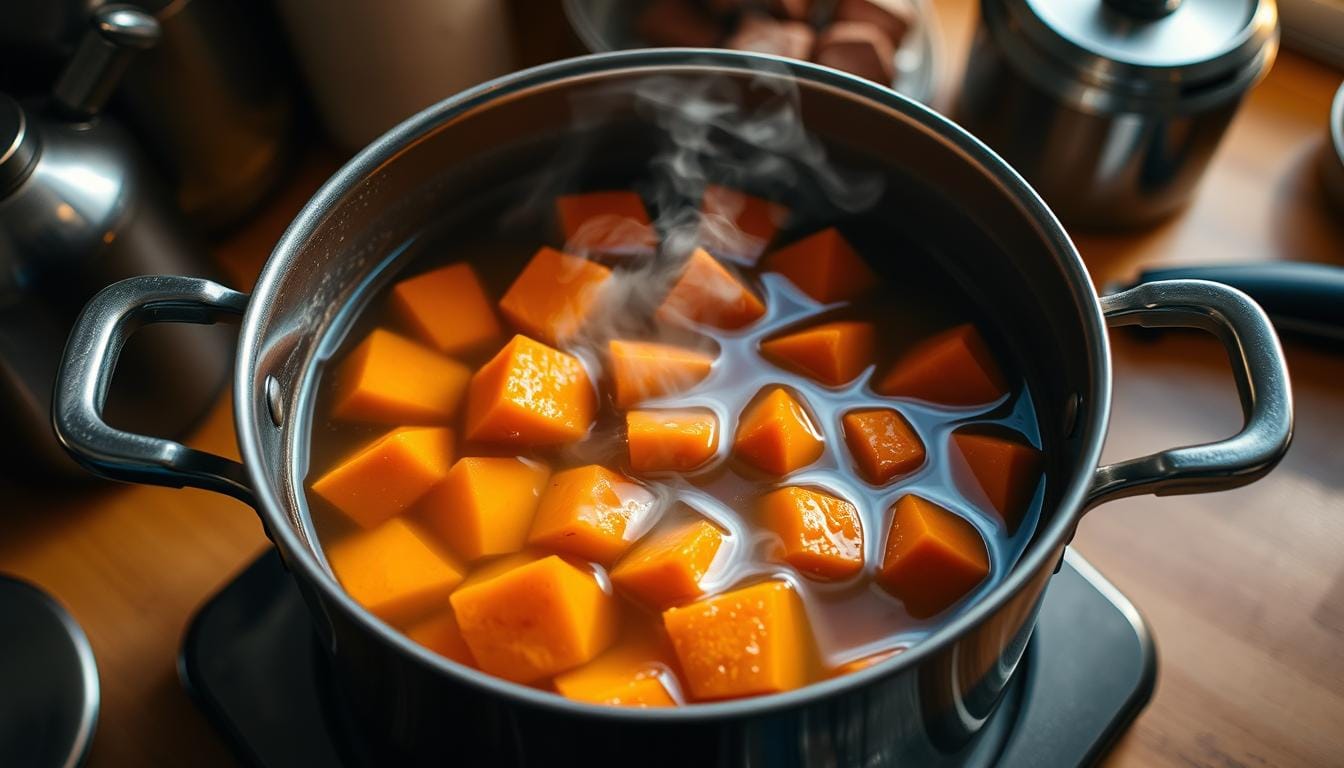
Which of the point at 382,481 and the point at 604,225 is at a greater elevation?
the point at 604,225

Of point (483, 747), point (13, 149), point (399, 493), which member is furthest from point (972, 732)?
point (13, 149)

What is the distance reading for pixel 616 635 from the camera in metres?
0.74

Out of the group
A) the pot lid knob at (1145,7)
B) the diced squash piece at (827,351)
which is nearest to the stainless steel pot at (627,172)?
the diced squash piece at (827,351)

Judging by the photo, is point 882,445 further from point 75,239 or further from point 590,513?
point 75,239

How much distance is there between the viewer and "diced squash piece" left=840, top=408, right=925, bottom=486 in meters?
0.81

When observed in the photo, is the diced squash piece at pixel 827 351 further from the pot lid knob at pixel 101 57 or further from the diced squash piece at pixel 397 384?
the pot lid knob at pixel 101 57

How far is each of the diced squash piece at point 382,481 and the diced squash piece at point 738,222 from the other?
0.31 m

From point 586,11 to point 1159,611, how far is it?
861 mm

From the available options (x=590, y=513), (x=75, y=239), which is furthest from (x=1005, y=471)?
(x=75, y=239)

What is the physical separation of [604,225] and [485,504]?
0.95ft

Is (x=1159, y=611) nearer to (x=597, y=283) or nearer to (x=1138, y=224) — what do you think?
(x=1138, y=224)

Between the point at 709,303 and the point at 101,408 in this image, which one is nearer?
the point at 101,408

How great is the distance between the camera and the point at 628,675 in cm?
71

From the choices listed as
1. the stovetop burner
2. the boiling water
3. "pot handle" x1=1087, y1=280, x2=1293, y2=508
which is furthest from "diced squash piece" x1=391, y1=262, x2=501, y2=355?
"pot handle" x1=1087, y1=280, x2=1293, y2=508
